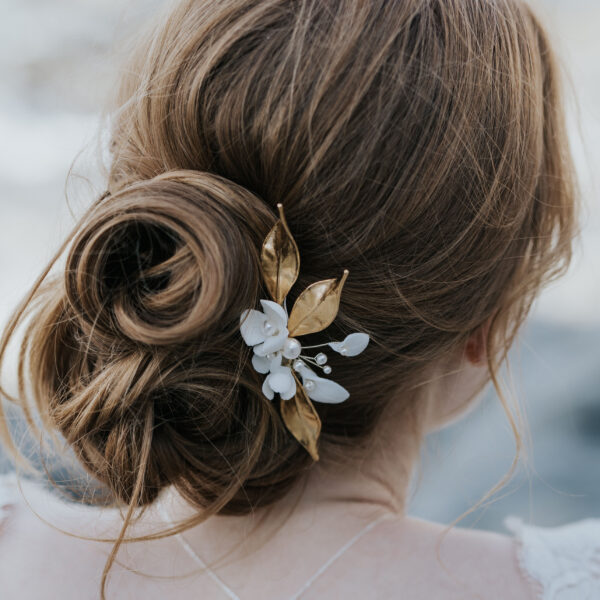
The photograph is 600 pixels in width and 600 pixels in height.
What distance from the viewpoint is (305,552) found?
874 mm

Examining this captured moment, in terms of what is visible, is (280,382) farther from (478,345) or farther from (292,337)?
(478,345)

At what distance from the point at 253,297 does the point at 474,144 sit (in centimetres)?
31

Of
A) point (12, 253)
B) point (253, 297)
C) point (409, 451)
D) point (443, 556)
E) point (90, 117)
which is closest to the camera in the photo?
point (253, 297)

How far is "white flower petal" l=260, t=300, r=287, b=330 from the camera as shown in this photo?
0.73 metres

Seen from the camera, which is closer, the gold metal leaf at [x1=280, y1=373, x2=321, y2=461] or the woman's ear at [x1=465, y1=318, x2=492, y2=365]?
the gold metal leaf at [x1=280, y1=373, x2=321, y2=461]

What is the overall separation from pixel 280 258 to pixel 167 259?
121 millimetres

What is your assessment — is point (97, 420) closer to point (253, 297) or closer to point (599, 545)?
point (253, 297)

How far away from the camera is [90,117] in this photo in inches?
44.7

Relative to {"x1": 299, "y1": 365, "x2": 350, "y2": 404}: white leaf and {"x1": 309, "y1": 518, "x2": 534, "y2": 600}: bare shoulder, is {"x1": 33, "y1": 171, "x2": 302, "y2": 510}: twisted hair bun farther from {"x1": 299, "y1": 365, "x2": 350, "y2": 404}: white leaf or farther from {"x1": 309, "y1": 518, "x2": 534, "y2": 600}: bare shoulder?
{"x1": 309, "y1": 518, "x2": 534, "y2": 600}: bare shoulder

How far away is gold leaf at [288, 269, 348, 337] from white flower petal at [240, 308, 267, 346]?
0.04m


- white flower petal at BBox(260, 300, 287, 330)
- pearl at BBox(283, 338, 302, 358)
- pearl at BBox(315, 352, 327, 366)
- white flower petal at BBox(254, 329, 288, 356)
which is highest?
white flower petal at BBox(260, 300, 287, 330)

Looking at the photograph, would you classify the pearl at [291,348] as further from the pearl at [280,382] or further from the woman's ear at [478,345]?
the woman's ear at [478,345]

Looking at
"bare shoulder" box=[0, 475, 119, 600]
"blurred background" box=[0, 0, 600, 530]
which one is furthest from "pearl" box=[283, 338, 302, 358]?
"blurred background" box=[0, 0, 600, 530]

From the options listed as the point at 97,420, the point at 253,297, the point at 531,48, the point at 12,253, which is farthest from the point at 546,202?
the point at 12,253
